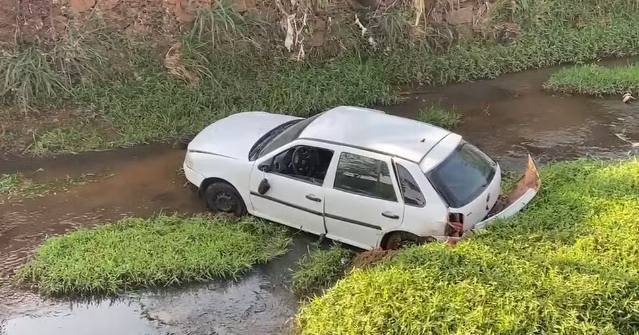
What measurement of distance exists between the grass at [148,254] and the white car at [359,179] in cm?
40

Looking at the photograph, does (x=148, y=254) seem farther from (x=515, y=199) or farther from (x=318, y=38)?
(x=318, y=38)

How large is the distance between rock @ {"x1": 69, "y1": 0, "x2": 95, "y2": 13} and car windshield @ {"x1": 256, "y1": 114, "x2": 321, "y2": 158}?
4740 millimetres

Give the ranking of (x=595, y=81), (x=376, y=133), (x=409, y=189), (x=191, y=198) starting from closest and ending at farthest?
(x=409, y=189) → (x=376, y=133) → (x=191, y=198) → (x=595, y=81)

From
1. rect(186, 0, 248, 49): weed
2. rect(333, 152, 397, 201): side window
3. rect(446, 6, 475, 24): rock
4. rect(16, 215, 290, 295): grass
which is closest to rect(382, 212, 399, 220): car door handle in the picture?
rect(333, 152, 397, 201): side window

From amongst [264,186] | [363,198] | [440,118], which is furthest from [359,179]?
[440,118]

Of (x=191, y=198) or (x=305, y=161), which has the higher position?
(x=305, y=161)

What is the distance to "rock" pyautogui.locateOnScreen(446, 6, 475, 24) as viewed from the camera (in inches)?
515

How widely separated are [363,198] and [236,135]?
2.02 m

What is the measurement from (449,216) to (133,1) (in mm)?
7239

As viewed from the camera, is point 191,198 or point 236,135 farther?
point 191,198

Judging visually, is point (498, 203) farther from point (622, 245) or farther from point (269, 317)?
point (269, 317)

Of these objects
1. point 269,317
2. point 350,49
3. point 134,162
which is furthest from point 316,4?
point 269,317

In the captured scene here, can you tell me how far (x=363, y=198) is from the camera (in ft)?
22.5

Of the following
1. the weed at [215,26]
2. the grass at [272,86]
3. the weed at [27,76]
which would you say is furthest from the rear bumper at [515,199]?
the weed at [27,76]
